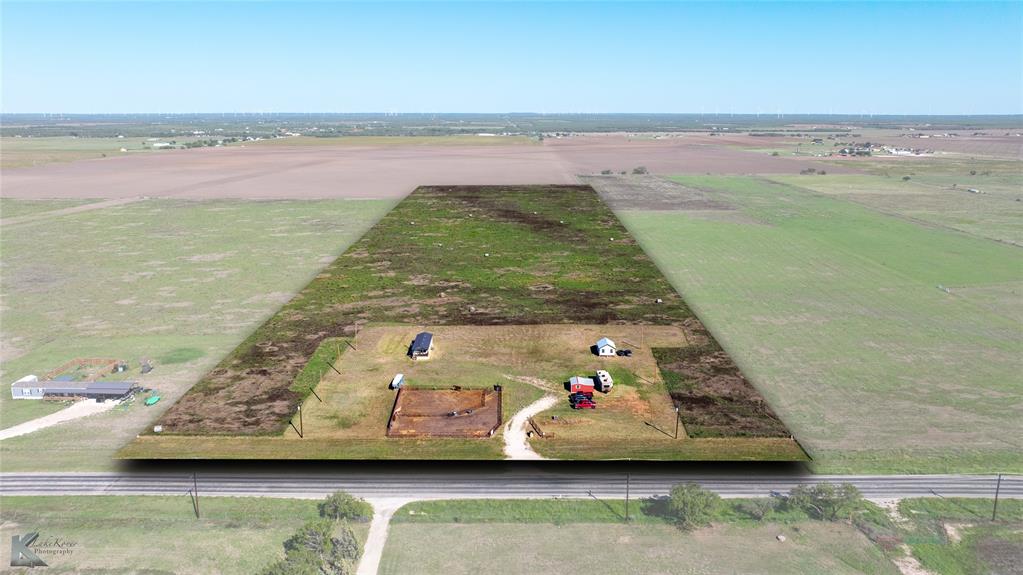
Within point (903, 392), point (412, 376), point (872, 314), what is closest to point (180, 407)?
point (412, 376)

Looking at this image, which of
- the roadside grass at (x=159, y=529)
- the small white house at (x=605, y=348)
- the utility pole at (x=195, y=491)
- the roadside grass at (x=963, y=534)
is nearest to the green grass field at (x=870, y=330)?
the roadside grass at (x=963, y=534)

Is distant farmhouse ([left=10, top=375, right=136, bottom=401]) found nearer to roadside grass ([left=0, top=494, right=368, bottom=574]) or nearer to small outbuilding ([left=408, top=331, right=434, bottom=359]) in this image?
roadside grass ([left=0, top=494, right=368, bottom=574])

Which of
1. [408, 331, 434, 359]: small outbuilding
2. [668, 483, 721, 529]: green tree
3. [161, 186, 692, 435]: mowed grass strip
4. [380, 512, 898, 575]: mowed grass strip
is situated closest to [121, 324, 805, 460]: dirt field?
[408, 331, 434, 359]: small outbuilding

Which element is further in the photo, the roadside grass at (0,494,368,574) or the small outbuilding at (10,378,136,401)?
the small outbuilding at (10,378,136,401)

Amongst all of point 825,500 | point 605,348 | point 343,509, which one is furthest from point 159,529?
point 825,500

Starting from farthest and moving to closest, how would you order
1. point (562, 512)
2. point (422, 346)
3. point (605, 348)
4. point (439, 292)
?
point (439, 292) < point (422, 346) < point (605, 348) < point (562, 512)

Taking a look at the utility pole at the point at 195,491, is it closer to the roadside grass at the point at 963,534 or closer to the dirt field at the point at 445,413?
the dirt field at the point at 445,413

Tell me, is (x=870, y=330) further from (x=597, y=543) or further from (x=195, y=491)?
(x=195, y=491)
